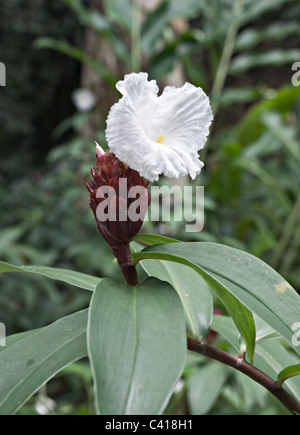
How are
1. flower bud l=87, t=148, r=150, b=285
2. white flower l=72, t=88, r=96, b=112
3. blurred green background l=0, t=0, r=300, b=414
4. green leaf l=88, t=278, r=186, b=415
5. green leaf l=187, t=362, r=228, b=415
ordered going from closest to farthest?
green leaf l=88, t=278, r=186, b=415, flower bud l=87, t=148, r=150, b=285, green leaf l=187, t=362, r=228, b=415, blurred green background l=0, t=0, r=300, b=414, white flower l=72, t=88, r=96, b=112

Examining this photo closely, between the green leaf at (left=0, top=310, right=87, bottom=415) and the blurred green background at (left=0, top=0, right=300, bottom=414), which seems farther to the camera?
the blurred green background at (left=0, top=0, right=300, bottom=414)

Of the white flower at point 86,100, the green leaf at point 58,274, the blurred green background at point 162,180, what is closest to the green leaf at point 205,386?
the blurred green background at point 162,180

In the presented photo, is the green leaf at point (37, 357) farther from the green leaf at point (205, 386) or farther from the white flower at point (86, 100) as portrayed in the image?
the white flower at point (86, 100)

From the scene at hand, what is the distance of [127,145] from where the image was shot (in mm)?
339

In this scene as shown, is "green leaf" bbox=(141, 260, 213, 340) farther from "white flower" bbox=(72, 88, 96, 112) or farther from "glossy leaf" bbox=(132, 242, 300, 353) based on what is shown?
"white flower" bbox=(72, 88, 96, 112)

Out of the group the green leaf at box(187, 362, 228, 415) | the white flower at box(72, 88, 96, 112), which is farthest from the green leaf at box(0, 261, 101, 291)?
the white flower at box(72, 88, 96, 112)

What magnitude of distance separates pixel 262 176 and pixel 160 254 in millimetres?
1515

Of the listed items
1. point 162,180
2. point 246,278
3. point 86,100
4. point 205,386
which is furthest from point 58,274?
point 86,100

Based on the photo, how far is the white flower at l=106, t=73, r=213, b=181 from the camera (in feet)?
1.11

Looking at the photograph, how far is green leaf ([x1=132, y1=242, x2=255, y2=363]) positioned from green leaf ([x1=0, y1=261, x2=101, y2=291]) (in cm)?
6

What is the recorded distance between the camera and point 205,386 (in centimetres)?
86

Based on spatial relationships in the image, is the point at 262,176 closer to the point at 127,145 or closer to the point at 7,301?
the point at 7,301

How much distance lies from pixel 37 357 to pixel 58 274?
0.08m

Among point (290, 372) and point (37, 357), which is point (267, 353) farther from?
point (37, 357)
